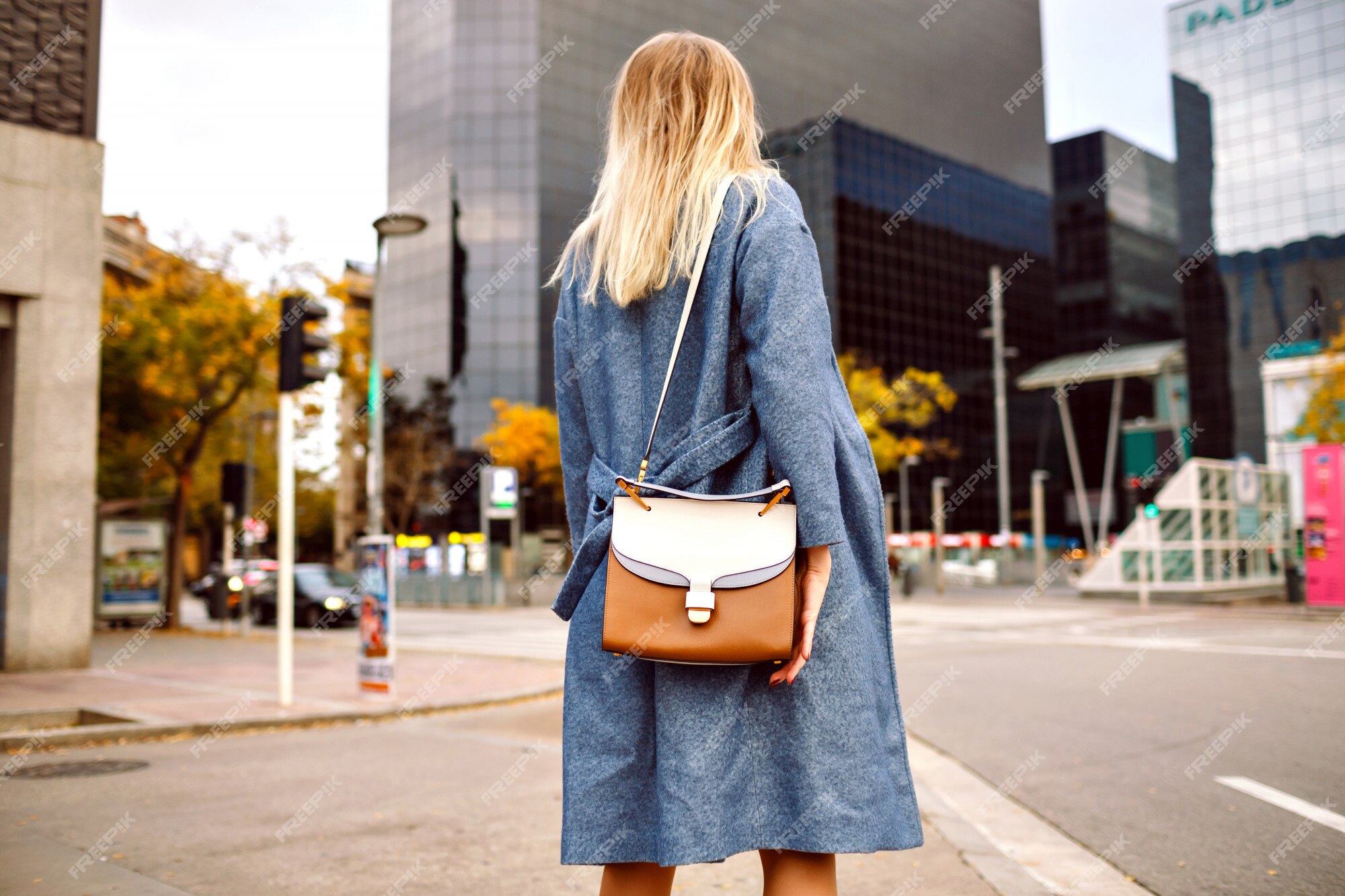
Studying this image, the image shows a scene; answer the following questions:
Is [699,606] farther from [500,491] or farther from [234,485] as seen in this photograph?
[500,491]

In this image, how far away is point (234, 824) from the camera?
185 inches

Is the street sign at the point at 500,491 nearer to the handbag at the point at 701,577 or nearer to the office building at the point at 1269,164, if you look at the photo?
the handbag at the point at 701,577

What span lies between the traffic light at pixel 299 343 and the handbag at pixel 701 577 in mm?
7672

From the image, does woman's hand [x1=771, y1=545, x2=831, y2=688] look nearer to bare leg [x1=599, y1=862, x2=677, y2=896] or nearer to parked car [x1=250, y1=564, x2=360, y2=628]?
bare leg [x1=599, y1=862, x2=677, y2=896]

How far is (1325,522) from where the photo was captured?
74.7 ft

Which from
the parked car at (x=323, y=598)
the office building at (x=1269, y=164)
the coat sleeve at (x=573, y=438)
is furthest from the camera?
the office building at (x=1269, y=164)

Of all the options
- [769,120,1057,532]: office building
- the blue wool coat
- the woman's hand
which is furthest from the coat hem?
[769,120,1057,532]: office building

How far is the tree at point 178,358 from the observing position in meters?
18.9

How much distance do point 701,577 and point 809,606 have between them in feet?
0.66

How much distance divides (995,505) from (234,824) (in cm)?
7078

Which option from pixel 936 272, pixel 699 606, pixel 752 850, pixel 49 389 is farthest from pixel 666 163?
pixel 936 272

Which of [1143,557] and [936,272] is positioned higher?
[936,272]

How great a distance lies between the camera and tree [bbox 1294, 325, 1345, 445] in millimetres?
26406

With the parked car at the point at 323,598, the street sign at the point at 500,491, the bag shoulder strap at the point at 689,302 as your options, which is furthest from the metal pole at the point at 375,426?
the street sign at the point at 500,491
